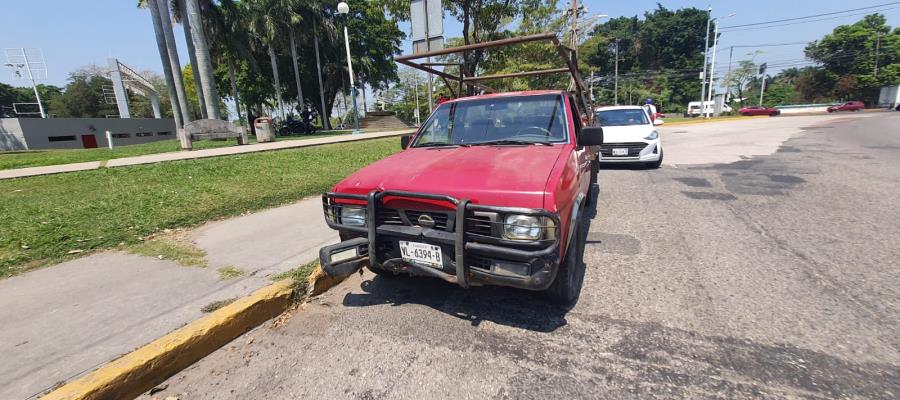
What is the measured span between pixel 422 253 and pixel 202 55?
18.3 m

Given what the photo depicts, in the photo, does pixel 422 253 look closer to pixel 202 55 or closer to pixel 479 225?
pixel 479 225

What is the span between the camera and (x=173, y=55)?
1922cm

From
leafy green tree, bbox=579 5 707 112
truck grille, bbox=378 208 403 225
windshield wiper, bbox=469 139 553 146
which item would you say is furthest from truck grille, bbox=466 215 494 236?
leafy green tree, bbox=579 5 707 112

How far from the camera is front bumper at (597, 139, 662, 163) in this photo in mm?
8812

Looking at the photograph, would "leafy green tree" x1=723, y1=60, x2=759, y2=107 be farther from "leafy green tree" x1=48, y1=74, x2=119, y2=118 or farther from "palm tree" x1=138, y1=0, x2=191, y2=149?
"leafy green tree" x1=48, y1=74, x2=119, y2=118

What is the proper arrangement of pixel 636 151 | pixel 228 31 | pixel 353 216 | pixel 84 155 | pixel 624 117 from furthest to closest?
pixel 228 31, pixel 84 155, pixel 624 117, pixel 636 151, pixel 353 216

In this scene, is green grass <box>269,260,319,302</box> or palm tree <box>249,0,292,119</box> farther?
palm tree <box>249,0,292,119</box>

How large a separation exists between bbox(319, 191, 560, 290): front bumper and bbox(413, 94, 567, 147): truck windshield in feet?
3.97

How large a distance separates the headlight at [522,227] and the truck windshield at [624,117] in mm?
8215

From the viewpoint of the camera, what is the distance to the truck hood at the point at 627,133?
29.3 ft

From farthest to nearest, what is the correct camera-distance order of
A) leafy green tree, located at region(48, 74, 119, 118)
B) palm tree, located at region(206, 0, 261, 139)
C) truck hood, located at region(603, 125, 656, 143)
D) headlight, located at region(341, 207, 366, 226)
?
leafy green tree, located at region(48, 74, 119, 118) < palm tree, located at region(206, 0, 261, 139) < truck hood, located at region(603, 125, 656, 143) < headlight, located at region(341, 207, 366, 226)

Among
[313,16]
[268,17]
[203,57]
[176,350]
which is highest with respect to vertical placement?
[313,16]

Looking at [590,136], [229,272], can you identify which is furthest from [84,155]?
[590,136]

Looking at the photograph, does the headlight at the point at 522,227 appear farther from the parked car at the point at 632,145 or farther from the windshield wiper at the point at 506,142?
the parked car at the point at 632,145
